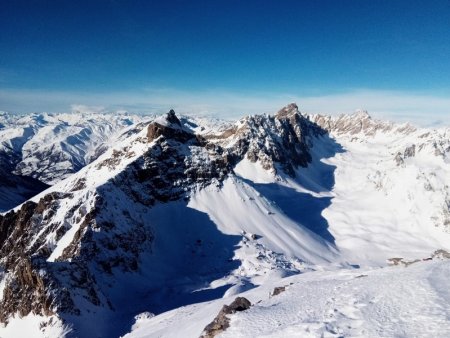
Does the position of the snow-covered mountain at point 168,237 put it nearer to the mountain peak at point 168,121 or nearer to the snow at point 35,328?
the snow at point 35,328

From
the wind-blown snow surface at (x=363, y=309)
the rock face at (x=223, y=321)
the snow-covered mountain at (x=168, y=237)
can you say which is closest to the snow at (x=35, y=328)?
the snow-covered mountain at (x=168, y=237)

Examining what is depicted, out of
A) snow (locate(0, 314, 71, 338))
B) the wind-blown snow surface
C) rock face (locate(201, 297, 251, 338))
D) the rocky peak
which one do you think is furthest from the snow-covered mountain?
the wind-blown snow surface

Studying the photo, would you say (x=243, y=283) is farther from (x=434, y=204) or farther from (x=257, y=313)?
(x=434, y=204)

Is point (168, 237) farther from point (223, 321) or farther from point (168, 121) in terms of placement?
point (223, 321)

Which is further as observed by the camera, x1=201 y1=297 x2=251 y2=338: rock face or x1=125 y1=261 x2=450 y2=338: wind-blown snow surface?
x1=201 y1=297 x2=251 y2=338: rock face

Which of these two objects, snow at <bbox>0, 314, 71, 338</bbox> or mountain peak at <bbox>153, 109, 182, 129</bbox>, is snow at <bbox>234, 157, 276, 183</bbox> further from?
snow at <bbox>0, 314, 71, 338</bbox>

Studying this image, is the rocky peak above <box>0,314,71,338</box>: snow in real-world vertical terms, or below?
above

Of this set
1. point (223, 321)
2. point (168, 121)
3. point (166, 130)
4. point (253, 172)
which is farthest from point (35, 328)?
point (253, 172)
